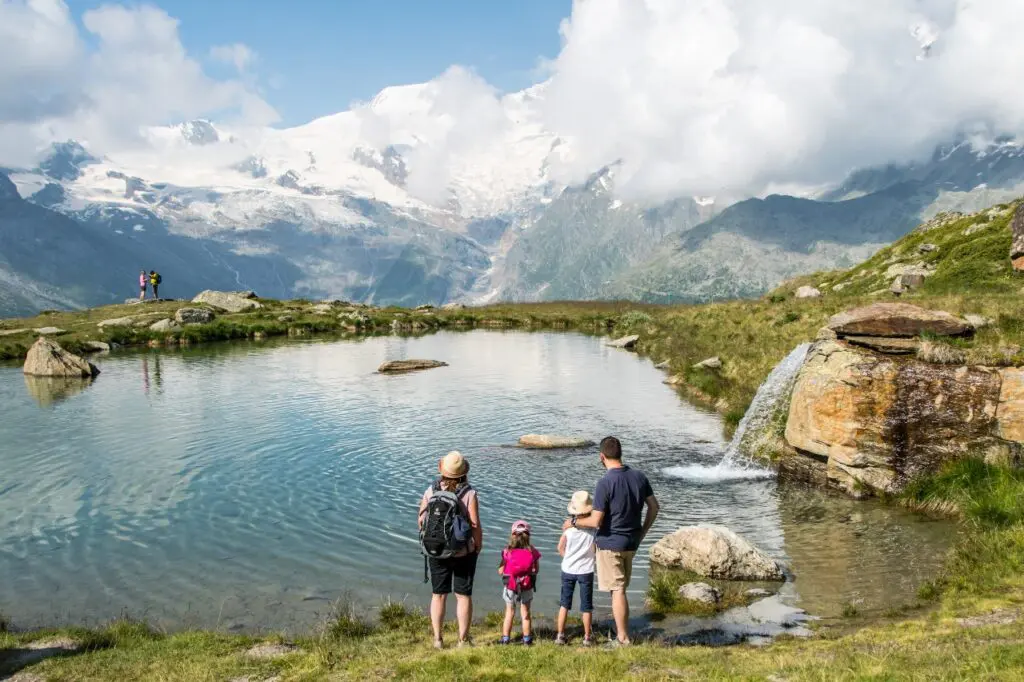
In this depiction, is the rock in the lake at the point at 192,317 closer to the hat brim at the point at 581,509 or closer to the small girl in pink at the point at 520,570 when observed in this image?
the small girl in pink at the point at 520,570

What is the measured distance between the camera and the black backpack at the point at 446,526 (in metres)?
13.3

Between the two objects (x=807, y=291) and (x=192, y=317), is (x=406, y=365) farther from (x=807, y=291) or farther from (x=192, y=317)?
(x=192, y=317)

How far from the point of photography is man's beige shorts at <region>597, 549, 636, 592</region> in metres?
14.0

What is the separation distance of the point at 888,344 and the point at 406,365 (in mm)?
40956

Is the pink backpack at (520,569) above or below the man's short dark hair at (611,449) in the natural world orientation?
below

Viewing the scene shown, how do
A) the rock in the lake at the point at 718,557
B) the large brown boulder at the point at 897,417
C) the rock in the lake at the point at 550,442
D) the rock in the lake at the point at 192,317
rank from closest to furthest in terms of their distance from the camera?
the rock in the lake at the point at 718,557
the large brown boulder at the point at 897,417
the rock in the lake at the point at 550,442
the rock in the lake at the point at 192,317

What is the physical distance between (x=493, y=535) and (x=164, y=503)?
12.0m

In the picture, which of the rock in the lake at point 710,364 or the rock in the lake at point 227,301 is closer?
the rock in the lake at point 710,364

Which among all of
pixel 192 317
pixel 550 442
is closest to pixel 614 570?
pixel 550 442

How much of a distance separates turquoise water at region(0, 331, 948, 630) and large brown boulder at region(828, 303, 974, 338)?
21.3 ft

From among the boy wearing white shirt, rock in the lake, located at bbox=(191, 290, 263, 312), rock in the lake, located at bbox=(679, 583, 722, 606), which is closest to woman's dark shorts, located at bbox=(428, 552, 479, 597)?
the boy wearing white shirt

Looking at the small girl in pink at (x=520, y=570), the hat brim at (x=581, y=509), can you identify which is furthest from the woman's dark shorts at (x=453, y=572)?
the hat brim at (x=581, y=509)

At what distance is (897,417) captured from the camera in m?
23.6

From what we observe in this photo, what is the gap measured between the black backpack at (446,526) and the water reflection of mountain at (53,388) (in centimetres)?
3925
